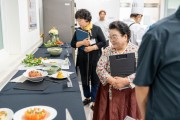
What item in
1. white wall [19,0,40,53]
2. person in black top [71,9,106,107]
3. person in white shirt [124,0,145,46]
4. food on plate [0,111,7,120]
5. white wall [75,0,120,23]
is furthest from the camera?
white wall [75,0,120,23]

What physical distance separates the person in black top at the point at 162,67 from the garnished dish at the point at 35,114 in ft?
1.80

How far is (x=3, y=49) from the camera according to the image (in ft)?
7.89

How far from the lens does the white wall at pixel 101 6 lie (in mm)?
5129

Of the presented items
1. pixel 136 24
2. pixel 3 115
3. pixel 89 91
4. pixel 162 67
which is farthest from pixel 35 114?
pixel 136 24

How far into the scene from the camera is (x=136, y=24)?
294cm

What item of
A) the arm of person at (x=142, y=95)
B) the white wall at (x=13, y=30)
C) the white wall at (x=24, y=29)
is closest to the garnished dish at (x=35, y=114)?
the arm of person at (x=142, y=95)

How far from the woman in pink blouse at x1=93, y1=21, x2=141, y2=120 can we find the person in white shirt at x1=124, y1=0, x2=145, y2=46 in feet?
3.48

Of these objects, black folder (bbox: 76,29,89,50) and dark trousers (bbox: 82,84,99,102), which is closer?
black folder (bbox: 76,29,89,50)

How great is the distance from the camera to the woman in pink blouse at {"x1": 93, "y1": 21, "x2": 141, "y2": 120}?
1.70 metres

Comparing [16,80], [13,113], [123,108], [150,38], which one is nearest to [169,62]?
[150,38]

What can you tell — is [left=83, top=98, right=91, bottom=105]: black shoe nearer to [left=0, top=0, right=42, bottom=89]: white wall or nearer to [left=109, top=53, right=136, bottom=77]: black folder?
[left=0, top=0, right=42, bottom=89]: white wall

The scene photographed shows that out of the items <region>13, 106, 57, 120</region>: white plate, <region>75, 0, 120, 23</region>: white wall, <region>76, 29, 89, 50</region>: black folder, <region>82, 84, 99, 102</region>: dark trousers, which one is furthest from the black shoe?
<region>75, 0, 120, 23</region>: white wall

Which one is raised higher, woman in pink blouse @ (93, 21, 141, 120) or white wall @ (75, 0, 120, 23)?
white wall @ (75, 0, 120, 23)

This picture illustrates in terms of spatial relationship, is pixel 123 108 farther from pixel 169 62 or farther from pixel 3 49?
pixel 3 49
